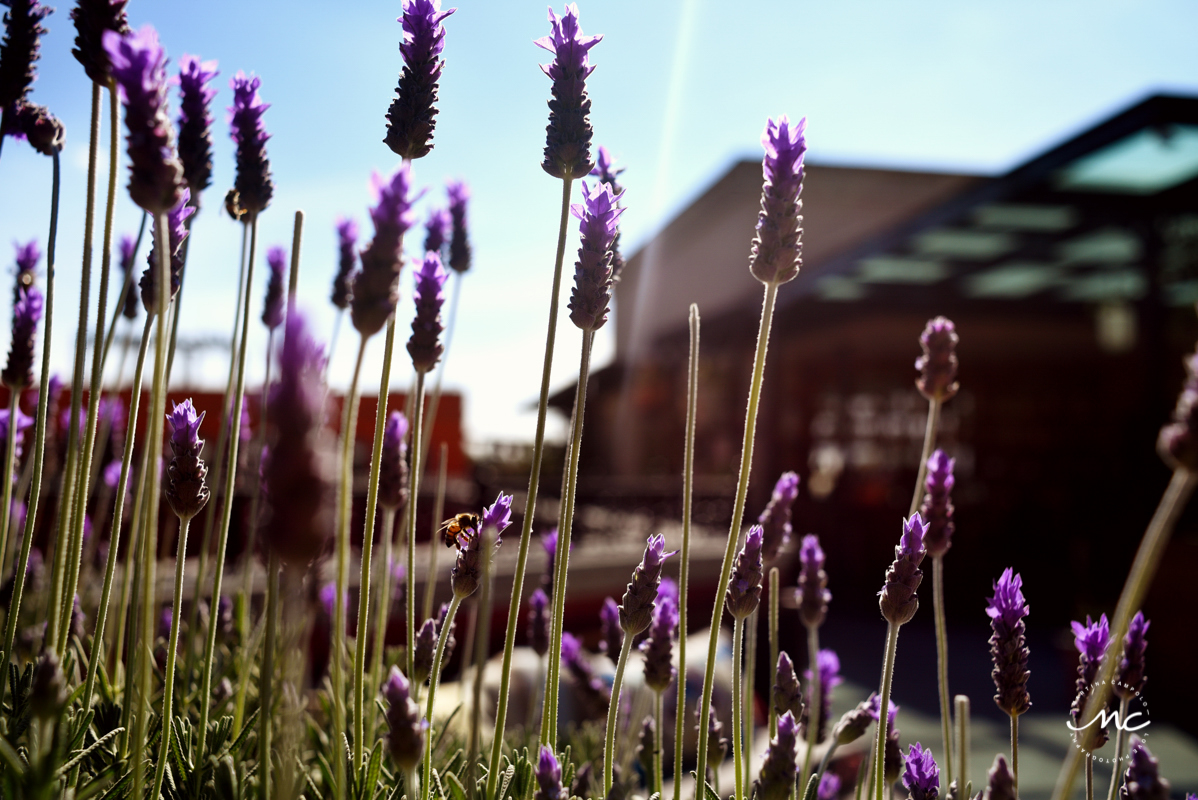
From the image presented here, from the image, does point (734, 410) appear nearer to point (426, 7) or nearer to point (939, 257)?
point (939, 257)

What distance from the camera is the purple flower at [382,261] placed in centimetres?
61

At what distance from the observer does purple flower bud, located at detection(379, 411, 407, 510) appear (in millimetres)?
1146

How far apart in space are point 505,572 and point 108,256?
3852 mm

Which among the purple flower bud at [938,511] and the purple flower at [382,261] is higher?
the purple flower at [382,261]

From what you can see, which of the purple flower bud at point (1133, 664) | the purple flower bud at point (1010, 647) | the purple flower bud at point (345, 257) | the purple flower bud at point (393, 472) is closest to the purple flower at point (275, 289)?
the purple flower bud at point (345, 257)

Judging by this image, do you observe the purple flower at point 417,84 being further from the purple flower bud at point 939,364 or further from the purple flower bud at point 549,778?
the purple flower bud at point 939,364

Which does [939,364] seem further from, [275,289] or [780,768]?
[275,289]

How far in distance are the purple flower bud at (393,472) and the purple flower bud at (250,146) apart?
14.1 inches

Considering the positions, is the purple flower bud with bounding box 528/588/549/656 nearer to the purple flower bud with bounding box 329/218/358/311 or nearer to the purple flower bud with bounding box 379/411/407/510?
the purple flower bud with bounding box 379/411/407/510

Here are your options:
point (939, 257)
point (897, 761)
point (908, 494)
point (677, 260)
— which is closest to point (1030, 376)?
point (908, 494)

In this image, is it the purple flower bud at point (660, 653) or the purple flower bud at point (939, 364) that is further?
the purple flower bud at point (939, 364)

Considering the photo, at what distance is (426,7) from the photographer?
923mm

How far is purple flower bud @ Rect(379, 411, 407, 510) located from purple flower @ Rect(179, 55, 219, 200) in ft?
1.35

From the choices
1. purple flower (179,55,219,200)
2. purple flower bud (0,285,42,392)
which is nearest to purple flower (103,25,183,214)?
purple flower (179,55,219,200)
